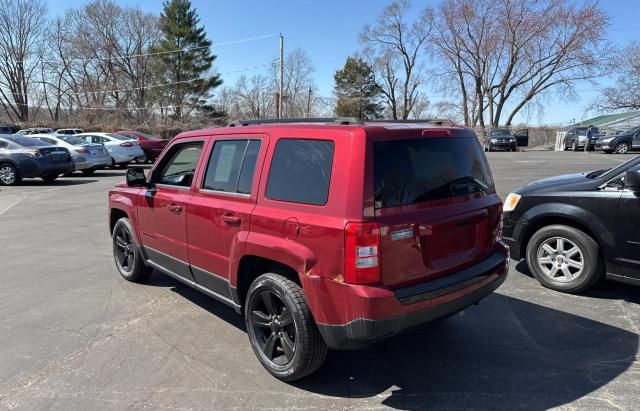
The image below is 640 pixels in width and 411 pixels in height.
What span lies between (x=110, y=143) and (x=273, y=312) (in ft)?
64.8

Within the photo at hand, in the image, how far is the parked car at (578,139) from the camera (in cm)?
3170

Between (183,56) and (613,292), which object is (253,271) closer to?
(613,292)

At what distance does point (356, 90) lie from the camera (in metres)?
65.9

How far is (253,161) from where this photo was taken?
358cm

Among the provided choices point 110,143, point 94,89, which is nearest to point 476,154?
point 110,143

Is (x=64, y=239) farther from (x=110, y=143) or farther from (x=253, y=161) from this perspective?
(x=110, y=143)

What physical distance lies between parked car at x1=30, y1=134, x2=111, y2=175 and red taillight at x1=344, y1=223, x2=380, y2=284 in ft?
55.2

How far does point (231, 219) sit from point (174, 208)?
0.99m

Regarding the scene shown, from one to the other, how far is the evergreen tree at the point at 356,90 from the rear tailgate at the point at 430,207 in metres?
61.3

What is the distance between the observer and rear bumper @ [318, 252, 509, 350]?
2.79 meters

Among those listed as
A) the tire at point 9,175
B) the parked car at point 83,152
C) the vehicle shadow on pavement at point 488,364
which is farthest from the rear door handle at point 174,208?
the parked car at point 83,152

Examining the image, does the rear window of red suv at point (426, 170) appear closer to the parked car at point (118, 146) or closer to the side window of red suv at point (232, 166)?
the side window of red suv at point (232, 166)

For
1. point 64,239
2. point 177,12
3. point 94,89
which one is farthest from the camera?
point 94,89

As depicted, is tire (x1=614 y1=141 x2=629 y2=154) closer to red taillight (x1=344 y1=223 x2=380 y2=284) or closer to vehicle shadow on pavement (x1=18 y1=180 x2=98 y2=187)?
vehicle shadow on pavement (x1=18 y1=180 x2=98 y2=187)
